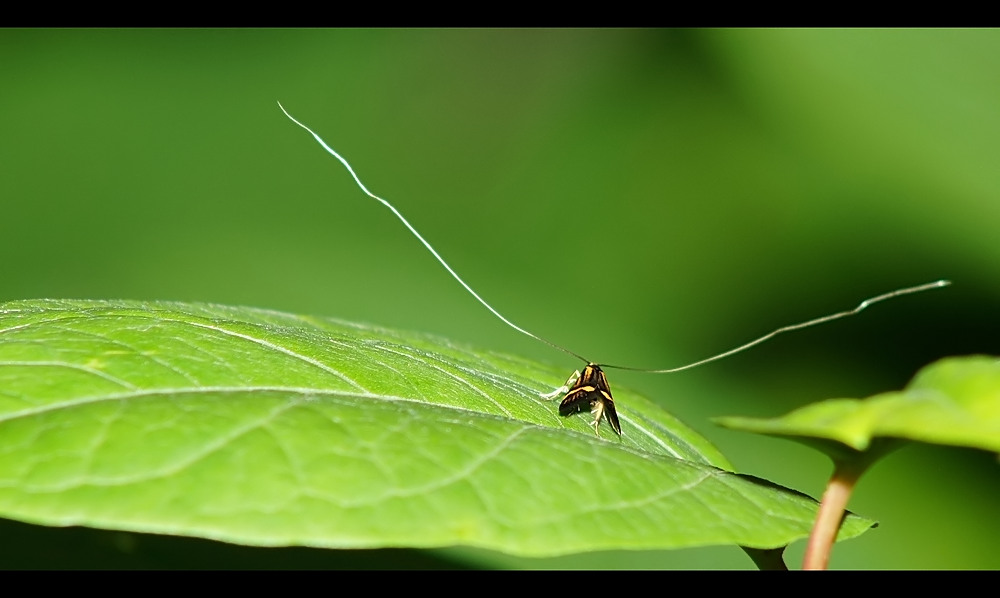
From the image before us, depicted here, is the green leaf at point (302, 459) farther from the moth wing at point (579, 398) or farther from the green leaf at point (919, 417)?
the moth wing at point (579, 398)

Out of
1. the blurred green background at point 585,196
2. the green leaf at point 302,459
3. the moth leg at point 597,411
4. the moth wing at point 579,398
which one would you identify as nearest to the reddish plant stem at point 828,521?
the green leaf at point 302,459

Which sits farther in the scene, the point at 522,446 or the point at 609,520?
the point at 522,446

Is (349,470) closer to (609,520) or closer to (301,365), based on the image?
(609,520)

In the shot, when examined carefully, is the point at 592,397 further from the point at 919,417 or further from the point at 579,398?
the point at 919,417

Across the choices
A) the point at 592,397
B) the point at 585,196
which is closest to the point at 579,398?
the point at 592,397

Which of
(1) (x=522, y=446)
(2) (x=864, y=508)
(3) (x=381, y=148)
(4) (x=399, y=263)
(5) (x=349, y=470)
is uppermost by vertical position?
Result: (3) (x=381, y=148)

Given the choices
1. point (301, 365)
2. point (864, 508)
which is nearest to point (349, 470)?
point (301, 365)
